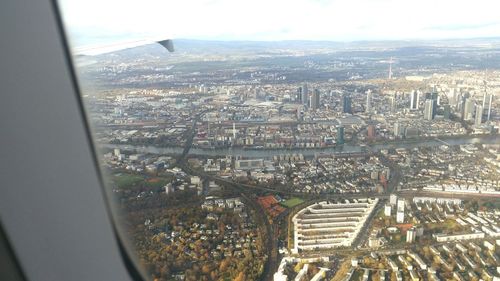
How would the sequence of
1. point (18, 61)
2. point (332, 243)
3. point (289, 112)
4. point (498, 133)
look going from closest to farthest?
point (18, 61) < point (332, 243) < point (498, 133) < point (289, 112)

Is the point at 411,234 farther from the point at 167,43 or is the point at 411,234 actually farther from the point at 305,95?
the point at 305,95

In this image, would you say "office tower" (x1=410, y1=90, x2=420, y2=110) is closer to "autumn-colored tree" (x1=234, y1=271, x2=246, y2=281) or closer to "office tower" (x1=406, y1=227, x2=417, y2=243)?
"office tower" (x1=406, y1=227, x2=417, y2=243)

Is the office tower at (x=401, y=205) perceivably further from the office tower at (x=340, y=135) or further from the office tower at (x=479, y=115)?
the office tower at (x=479, y=115)

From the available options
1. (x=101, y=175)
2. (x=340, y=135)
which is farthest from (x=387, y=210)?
(x=101, y=175)

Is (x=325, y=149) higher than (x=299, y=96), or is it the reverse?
(x=299, y=96)

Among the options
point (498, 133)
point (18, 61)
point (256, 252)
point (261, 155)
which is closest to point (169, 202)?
point (256, 252)

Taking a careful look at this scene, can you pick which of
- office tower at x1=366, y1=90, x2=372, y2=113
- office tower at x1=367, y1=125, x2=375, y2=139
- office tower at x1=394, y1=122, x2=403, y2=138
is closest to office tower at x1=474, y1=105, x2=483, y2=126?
office tower at x1=394, y1=122, x2=403, y2=138

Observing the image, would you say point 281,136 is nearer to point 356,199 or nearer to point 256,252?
point 356,199

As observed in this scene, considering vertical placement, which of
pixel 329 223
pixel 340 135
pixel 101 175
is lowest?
pixel 329 223
